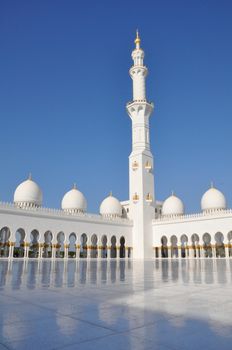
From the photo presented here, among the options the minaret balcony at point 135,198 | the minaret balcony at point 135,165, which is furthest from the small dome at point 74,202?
the minaret balcony at point 135,165

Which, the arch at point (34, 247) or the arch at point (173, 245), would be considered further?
Answer: the arch at point (173, 245)

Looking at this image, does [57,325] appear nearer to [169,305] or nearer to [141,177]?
[169,305]

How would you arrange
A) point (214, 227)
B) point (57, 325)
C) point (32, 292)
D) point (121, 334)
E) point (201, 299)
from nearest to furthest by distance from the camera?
point (121, 334) → point (57, 325) → point (201, 299) → point (32, 292) → point (214, 227)

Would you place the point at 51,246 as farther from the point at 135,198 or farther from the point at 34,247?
the point at 135,198

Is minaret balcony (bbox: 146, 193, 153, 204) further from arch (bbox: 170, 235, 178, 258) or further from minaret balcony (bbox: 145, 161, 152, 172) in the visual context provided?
arch (bbox: 170, 235, 178, 258)

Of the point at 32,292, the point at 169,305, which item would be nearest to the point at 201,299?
the point at 169,305

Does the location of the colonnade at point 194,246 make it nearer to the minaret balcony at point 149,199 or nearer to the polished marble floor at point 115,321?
the minaret balcony at point 149,199

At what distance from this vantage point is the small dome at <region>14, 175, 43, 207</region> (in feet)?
97.8

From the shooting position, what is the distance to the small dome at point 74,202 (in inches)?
1310

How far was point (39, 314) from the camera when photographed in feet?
9.39

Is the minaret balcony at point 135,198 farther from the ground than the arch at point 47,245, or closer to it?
farther from the ground

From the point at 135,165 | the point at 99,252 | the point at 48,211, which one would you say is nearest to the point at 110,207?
the point at 135,165

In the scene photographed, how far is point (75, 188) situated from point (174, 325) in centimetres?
3282

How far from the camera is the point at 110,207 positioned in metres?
36.7
